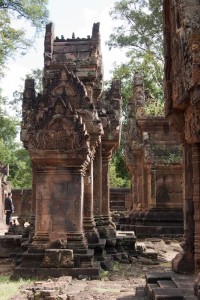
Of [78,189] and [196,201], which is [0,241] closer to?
[78,189]

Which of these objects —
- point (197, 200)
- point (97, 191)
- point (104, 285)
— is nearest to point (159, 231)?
point (97, 191)

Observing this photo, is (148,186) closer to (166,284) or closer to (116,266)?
(116,266)

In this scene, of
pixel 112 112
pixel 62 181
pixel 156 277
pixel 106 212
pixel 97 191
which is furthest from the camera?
pixel 106 212

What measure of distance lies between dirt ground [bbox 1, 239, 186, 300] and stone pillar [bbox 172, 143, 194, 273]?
0.74 m

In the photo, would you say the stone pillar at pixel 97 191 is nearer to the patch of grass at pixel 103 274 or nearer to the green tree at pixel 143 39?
the patch of grass at pixel 103 274

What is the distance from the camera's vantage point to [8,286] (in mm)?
7180

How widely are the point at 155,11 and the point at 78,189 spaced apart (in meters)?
21.9

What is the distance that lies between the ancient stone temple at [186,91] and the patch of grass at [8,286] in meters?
2.41

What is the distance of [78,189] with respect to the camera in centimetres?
853

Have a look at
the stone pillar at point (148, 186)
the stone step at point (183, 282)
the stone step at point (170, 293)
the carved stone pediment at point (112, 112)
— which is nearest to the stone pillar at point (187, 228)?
the stone step at point (183, 282)

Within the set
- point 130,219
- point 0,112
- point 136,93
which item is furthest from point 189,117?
point 0,112

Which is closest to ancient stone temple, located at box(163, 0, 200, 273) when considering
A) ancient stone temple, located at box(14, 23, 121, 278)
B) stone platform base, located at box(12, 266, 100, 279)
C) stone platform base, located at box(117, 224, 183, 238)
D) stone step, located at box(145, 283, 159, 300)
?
stone step, located at box(145, 283, 159, 300)

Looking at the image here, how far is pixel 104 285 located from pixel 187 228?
171cm

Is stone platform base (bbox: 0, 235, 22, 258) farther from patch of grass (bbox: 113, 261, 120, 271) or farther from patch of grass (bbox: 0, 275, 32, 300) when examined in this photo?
patch of grass (bbox: 0, 275, 32, 300)
